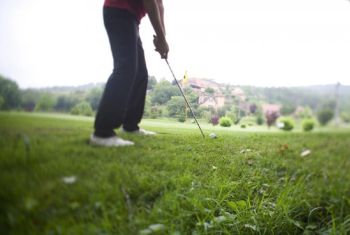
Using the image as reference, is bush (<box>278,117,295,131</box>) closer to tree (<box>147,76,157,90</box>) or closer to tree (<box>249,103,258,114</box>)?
tree (<box>249,103,258,114</box>)

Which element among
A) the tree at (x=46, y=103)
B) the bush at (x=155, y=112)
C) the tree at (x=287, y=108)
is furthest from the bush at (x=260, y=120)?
the tree at (x=46, y=103)

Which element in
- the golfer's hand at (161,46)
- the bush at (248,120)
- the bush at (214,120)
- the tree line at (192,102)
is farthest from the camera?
the bush at (248,120)

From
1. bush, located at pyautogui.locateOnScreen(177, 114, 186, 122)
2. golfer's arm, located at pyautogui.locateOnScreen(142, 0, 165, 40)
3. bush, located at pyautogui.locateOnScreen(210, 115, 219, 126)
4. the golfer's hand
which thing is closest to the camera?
golfer's arm, located at pyautogui.locateOnScreen(142, 0, 165, 40)

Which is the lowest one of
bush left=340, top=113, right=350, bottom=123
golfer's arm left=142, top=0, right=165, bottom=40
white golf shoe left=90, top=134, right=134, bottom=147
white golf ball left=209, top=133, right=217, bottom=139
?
white golf shoe left=90, top=134, right=134, bottom=147

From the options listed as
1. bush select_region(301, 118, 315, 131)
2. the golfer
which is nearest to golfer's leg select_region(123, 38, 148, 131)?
the golfer

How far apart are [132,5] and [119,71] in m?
0.24

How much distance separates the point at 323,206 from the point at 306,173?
201mm

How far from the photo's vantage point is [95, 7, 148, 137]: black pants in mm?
1172

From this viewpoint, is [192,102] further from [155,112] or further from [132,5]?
[132,5]

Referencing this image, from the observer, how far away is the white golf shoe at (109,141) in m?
1.13

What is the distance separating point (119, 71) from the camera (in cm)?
121

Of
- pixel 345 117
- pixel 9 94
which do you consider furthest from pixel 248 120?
pixel 9 94

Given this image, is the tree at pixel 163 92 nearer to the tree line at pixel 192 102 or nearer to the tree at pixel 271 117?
the tree line at pixel 192 102

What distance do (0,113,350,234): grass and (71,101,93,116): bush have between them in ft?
0.10
